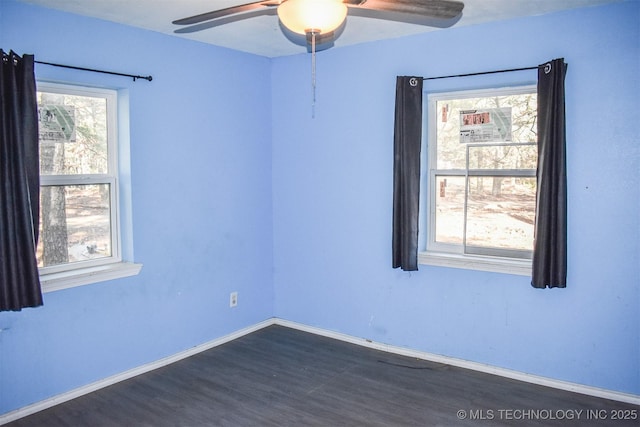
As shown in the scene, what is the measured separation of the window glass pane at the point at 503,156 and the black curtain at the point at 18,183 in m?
2.87

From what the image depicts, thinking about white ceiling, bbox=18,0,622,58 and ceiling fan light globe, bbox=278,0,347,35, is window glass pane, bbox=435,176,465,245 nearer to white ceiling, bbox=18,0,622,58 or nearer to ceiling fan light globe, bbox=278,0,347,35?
white ceiling, bbox=18,0,622,58

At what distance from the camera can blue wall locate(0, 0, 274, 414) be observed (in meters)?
2.87

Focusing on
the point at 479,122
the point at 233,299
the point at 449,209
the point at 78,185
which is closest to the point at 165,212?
the point at 78,185

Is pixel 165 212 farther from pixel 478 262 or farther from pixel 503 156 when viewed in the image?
pixel 503 156

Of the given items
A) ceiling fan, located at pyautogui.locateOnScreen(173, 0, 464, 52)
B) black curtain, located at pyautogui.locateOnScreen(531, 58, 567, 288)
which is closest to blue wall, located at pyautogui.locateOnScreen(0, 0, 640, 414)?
black curtain, located at pyautogui.locateOnScreen(531, 58, 567, 288)

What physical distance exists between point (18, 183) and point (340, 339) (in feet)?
8.73

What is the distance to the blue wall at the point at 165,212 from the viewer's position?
113 inches

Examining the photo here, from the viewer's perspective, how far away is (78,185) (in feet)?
10.3

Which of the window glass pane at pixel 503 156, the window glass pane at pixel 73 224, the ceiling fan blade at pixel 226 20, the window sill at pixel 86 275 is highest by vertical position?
the ceiling fan blade at pixel 226 20

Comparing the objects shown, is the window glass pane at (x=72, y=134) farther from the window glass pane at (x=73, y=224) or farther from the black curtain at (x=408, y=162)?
the black curtain at (x=408, y=162)

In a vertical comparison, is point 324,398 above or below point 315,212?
below

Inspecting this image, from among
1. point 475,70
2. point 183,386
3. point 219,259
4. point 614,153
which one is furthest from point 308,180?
point 614,153

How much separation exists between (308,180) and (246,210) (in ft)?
2.01

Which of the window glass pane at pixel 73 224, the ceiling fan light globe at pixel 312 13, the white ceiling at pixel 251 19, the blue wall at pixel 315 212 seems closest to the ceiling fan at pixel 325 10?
the ceiling fan light globe at pixel 312 13
